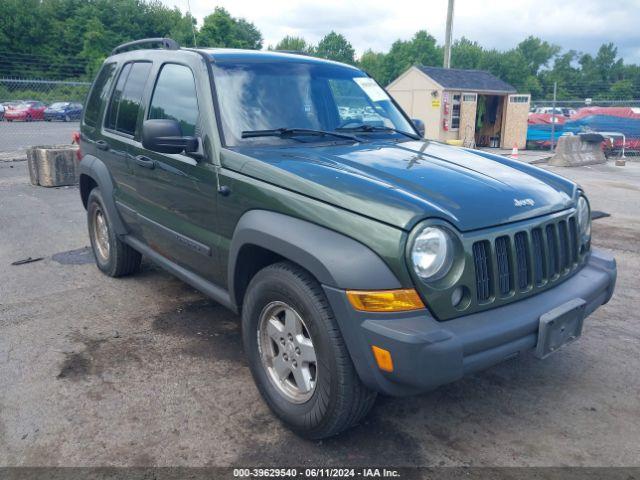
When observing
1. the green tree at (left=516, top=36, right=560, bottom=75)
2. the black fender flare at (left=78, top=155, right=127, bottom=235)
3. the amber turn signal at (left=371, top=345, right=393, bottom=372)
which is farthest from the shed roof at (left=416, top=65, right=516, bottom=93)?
the green tree at (left=516, top=36, right=560, bottom=75)

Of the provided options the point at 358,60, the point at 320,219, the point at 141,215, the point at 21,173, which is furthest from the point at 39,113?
the point at 358,60

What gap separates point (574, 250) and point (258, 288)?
175 centimetres

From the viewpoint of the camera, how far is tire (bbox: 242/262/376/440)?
8.05 feet

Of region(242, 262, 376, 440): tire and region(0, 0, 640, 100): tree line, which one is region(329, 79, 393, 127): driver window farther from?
region(0, 0, 640, 100): tree line

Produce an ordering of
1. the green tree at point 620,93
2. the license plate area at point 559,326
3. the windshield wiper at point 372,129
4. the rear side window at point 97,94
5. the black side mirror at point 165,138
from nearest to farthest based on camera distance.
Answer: the license plate area at point 559,326 < the black side mirror at point 165,138 < the windshield wiper at point 372,129 < the rear side window at point 97,94 < the green tree at point 620,93

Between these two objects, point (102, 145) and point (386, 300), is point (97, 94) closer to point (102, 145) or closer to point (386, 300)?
point (102, 145)

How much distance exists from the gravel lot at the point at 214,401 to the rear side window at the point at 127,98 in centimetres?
147

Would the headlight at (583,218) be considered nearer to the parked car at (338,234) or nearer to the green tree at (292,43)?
the parked car at (338,234)

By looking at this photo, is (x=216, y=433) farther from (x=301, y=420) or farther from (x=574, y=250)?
(x=574, y=250)

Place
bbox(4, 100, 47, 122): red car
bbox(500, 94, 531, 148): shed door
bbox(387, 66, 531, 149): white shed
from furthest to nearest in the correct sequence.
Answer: bbox(4, 100, 47, 122): red car < bbox(500, 94, 531, 148): shed door < bbox(387, 66, 531, 149): white shed

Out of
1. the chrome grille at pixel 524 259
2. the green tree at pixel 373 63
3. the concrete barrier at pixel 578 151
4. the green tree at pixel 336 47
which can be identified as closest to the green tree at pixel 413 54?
the green tree at pixel 373 63

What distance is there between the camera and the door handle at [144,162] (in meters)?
3.88

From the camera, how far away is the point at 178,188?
3.61 metres

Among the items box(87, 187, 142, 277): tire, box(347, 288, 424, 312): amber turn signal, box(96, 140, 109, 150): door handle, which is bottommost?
box(87, 187, 142, 277): tire
